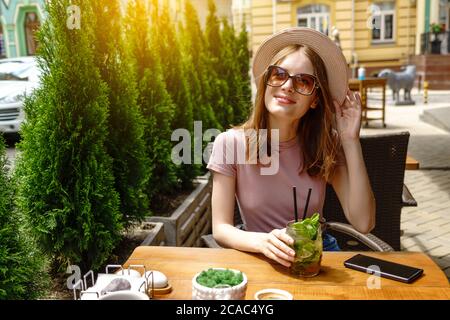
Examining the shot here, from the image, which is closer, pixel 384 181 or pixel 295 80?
pixel 295 80

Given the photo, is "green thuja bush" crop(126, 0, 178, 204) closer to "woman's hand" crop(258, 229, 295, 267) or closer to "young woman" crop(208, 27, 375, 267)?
"young woman" crop(208, 27, 375, 267)

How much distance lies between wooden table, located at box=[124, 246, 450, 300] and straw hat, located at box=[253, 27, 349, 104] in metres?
0.74

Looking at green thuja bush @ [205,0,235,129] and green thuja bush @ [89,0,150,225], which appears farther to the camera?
green thuja bush @ [205,0,235,129]

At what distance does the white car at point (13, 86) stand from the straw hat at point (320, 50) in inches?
232

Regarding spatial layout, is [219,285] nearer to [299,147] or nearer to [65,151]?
[299,147]

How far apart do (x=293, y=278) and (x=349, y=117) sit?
831 millimetres

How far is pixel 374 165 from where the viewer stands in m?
2.59

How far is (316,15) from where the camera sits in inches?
811

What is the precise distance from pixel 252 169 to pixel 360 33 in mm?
19979

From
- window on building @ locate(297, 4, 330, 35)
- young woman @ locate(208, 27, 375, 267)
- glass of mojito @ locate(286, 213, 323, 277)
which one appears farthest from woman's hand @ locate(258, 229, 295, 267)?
window on building @ locate(297, 4, 330, 35)

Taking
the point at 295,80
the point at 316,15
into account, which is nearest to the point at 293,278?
the point at 295,80

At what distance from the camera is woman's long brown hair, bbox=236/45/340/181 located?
188cm

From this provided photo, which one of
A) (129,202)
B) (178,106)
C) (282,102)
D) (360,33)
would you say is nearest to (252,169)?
(282,102)

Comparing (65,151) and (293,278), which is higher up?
(65,151)
